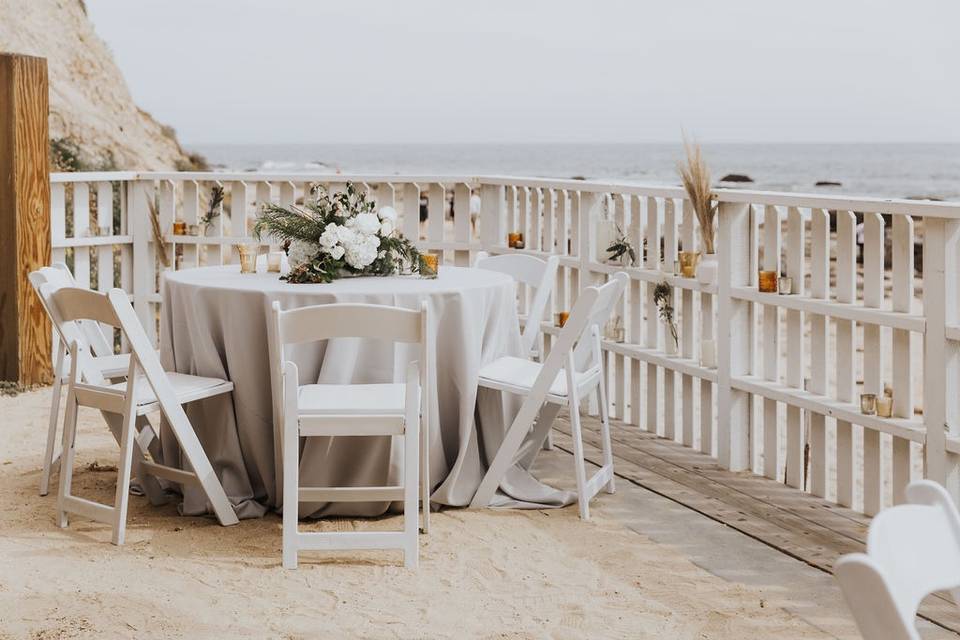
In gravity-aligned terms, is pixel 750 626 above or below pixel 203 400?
below

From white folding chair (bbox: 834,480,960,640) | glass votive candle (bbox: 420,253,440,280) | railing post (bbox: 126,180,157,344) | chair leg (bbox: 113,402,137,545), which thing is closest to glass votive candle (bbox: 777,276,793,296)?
glass votive candle (bbox: 420,253,440,280)

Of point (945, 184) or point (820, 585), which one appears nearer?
point (820, 585)

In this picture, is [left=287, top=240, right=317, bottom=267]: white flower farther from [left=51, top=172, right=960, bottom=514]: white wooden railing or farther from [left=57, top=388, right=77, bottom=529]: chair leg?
[left=51, top=172, right=960, bottom=514]: white wooden railing

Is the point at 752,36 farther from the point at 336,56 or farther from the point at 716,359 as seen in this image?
the point at 716,359

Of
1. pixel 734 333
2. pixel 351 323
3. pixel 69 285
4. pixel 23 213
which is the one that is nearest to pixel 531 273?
pixel 734 333

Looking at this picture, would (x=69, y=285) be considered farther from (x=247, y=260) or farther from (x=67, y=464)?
(x=67, y=464)

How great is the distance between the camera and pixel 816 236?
14.8 feet

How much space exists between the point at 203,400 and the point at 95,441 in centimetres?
A: 148

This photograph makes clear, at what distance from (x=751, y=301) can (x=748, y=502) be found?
3.02 feet

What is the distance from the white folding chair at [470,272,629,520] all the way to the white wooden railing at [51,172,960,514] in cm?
73

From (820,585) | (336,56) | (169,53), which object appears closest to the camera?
(820,585)

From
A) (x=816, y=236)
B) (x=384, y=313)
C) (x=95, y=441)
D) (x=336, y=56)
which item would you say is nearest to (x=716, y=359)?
(x=816, y=236)

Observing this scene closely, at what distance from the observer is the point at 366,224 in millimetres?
4469

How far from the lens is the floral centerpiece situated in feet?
A: 14.4
